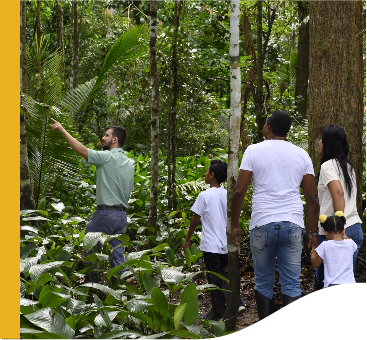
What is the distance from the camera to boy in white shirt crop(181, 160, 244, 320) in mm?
3654

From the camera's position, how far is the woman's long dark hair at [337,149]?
331 centimetres

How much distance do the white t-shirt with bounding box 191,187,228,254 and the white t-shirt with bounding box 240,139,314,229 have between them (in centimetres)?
62

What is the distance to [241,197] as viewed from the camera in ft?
9.91

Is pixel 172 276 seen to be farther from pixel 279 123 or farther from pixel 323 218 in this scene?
pixel 279 123

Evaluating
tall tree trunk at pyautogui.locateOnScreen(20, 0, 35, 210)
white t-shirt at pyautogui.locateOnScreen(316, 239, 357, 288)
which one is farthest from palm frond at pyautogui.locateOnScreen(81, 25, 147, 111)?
white t-shirt at pyautogui.locateOnScreen(316, 239, 357, 288)

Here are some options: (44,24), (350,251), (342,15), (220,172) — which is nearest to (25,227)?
(220,172)

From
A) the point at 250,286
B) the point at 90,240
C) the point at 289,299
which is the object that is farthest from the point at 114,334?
the point at 250,286

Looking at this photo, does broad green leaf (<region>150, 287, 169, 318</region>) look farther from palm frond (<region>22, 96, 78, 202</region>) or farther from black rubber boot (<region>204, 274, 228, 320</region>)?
palm frond (<region>22, 96, 78, 202</region>)

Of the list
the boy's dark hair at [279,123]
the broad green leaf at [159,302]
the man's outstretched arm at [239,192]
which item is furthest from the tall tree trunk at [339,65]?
the broad green leaf at [159,302]

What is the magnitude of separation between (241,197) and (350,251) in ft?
2.59

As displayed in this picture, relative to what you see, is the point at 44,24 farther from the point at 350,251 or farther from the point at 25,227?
the point at 350,251

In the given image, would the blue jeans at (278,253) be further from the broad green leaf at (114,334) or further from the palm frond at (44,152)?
the palm frond at (44,152)

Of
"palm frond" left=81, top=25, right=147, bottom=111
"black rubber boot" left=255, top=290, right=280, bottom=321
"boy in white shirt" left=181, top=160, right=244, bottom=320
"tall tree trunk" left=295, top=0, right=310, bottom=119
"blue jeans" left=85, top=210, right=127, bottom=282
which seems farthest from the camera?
"tall tree trunk" left=295, top=0, right=310, bottom=119

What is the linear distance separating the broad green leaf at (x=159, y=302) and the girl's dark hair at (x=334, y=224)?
1.18 meters
